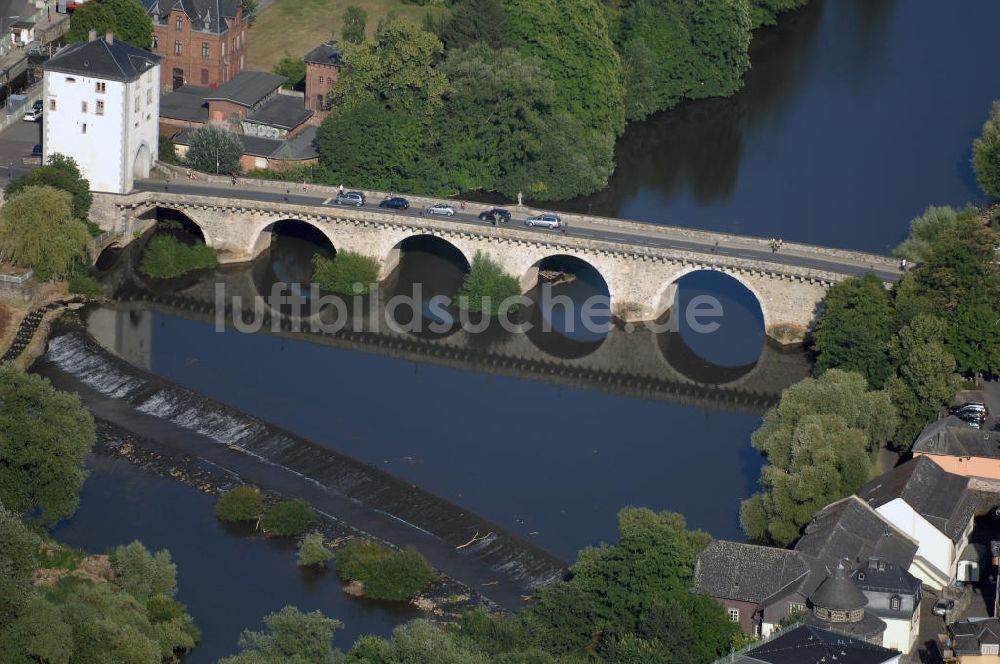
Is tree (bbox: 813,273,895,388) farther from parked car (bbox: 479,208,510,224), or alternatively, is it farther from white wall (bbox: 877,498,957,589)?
parked car (bbox: 479,208,510,224)

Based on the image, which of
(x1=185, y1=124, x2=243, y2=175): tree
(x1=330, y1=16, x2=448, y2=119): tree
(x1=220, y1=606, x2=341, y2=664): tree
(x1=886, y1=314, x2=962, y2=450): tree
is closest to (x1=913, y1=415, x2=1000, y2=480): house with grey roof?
Answer: (x1=886, y1=314, x2=962, y2=450): tree

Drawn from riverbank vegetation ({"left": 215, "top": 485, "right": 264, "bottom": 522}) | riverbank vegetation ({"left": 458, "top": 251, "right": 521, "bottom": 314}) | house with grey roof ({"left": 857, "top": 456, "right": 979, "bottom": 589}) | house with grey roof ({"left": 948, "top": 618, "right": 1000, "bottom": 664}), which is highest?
riverbank vegetation ({"left": 458, "top": 251, "right": 521, "bottom": 314})

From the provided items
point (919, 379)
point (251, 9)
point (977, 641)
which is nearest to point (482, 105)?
point (251, 9)

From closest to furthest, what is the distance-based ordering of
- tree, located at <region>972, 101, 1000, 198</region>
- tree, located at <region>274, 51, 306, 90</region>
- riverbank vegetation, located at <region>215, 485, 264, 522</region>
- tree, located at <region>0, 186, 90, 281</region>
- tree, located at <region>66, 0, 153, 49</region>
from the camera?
riverbank vegetation, located at <region>215, 485, 264, 522</region>, tree, located at <region>0, 186, 90, 281</region>, tree, located at <region>972, 101, 1000, 198</region>, tree, located at <region>66, 0, 153, 49</region>, tree, located at <region>274, 51, 306, 90</region>

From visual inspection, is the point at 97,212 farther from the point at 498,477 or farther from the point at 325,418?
the point at 498,477

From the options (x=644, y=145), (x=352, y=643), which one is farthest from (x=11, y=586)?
(x=644, y=145)

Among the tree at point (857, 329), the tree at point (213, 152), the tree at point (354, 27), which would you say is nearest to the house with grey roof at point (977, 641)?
the tree at point (857, 329)

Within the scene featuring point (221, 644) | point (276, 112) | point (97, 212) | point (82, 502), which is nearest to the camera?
point (221, 644)

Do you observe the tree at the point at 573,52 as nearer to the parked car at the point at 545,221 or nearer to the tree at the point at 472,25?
the tree at the point at 472,25
